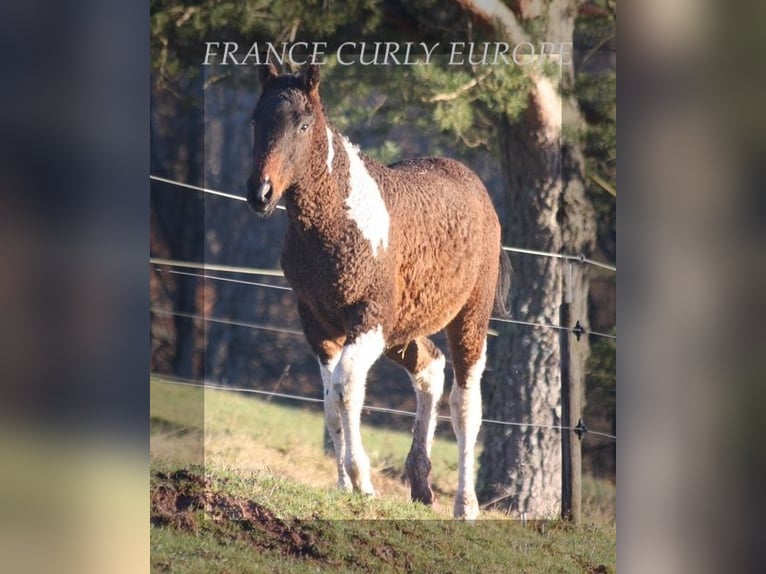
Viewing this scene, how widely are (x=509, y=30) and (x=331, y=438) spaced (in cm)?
245

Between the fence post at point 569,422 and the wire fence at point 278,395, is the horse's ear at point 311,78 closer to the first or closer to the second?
the wire fence at point 278,395

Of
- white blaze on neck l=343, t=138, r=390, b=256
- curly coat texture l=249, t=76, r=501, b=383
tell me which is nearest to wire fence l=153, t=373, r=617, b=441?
curly coat texture l=249, t=76, r=501, b=383

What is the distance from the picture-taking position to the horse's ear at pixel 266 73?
700 cm

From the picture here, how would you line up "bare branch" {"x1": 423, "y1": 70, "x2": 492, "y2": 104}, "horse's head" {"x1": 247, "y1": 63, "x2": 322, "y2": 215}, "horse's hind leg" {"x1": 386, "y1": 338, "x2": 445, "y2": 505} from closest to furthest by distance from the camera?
"horse's head" {"x1": 247, "y1": 63, "x2": 322, "y2": 215} < "bare branch" {"x1": 423, "y1": 70, "x2": 492, "y2": 104} < "horse's hind leg" {"x1": 386, "y1": 338, "x2": 445, "y2": 505}

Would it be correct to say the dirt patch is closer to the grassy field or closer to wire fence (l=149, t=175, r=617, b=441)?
the grassy field

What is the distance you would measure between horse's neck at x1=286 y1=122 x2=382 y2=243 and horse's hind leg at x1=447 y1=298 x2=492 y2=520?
0.89m

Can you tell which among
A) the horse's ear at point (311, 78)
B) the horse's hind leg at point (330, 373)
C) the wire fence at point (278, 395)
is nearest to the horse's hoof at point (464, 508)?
the wire fence at point (278, 395)

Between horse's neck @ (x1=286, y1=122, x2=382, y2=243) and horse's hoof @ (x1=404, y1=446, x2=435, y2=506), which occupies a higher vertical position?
horse's neck @ (x1=286, y1=122, x2=382, y2=243)

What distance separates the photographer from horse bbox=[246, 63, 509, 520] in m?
6.98

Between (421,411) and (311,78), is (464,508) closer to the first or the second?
(421,411)

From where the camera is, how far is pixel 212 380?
23.2 ft
